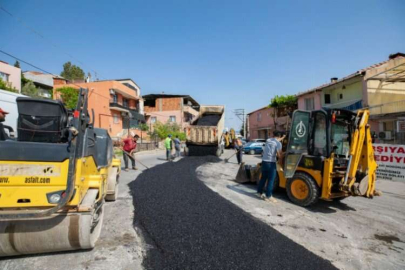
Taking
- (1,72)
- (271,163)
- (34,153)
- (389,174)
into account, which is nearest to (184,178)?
(271,163)

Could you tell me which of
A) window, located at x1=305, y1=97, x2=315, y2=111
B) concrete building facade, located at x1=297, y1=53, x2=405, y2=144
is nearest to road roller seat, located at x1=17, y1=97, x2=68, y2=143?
concrete building facade, located at x1=297, y1=53, x2=405, y2=144

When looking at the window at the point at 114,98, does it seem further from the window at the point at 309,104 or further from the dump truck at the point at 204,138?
the window at the point at 309,104

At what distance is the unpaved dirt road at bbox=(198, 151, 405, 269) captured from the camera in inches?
117

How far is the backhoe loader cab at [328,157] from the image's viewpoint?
4418 millimetres

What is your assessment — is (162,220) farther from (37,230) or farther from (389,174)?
(389,174)

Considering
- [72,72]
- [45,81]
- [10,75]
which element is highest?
[72,72]

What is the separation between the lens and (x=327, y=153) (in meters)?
4.62

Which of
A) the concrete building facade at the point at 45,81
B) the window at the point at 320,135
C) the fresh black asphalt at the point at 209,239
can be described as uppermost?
the concrete building facade at the point at 45,81

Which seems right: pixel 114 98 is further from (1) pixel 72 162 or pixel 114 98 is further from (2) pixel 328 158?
(1) pixel 72 162

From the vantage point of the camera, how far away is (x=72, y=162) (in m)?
2.48

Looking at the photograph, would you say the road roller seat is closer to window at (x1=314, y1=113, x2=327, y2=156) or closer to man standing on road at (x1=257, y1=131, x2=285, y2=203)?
man standing on road at (x1=257, y1=131, x2=285, y2=203)

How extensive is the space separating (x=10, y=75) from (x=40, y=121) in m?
25.4

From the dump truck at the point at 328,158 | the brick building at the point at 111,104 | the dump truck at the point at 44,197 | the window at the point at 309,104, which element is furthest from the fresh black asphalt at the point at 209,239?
the brick building at the point at 111,104

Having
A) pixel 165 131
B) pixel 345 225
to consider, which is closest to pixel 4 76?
pixel 165 131
